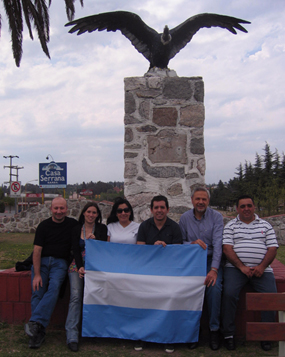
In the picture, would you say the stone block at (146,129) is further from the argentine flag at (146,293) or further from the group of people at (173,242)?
the argentine flag at (146,293)

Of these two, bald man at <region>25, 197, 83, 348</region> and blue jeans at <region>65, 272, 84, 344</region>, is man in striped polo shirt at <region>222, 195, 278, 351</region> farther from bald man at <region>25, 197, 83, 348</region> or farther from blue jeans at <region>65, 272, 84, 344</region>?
bald man at <region>25, 197, 83, 348</region>

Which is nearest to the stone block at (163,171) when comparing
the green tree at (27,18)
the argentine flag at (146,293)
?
the argentine flag at (146,293)

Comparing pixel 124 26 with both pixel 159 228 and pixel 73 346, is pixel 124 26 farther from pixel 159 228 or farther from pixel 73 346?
pixel 73 346

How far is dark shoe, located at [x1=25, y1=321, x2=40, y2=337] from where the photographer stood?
311 cm

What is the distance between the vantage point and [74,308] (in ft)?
10.8

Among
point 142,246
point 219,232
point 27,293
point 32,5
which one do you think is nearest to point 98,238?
point 142,246

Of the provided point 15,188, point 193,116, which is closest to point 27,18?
point 193,116

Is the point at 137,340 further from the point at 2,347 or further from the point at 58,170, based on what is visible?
the point at 58,170

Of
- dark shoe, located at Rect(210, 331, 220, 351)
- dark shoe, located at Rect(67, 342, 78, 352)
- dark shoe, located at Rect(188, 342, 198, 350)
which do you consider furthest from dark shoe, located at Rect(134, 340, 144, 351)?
dark shoe, located at Rect(210, 331, 220, 351)

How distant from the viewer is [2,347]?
3.12m

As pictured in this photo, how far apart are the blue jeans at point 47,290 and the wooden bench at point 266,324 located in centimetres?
193

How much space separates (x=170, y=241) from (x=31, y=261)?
5.24 feet

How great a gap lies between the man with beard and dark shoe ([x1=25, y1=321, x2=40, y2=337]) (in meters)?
1.29

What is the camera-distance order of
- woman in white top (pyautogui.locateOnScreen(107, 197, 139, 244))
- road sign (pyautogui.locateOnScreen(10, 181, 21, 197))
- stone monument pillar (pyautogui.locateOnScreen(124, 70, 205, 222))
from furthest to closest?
road sign (pyautogui.locateOnScreen(10, 181, 21, 197))
stone monument pillar (pyautogui.locateOnScreen(124, 70, 205, 222))
woman in white top (pyautogui.locateOnScreen(107, 197, 139, 244))
